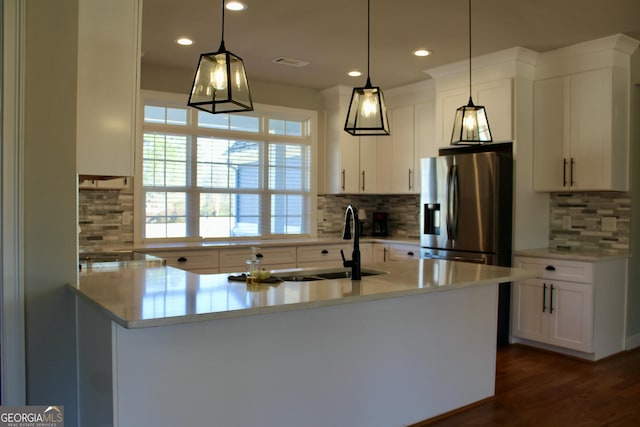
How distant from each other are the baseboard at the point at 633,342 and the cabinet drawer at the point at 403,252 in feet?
6.59

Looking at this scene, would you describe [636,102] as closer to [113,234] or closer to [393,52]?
[393,52]

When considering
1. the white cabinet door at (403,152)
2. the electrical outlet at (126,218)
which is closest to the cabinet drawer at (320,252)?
the white cabinet door at (403,152)

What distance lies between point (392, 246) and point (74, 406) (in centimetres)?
392

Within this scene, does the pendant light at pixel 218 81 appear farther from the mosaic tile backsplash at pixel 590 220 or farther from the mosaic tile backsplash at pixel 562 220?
the mosaic tile backsplash at pixel 590 220

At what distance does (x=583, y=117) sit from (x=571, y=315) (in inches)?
66.4

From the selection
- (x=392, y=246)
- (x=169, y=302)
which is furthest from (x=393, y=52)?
(x=169, y=302)

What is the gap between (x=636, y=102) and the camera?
4.48 meters

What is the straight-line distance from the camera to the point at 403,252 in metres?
5.56

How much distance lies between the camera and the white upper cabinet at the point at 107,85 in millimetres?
2330

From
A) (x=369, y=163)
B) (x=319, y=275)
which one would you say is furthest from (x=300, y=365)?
(x=369, y=163)

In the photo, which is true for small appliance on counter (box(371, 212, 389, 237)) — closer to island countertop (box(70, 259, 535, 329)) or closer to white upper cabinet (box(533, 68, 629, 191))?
white upper cabinet (box(533, 68, 629, 191))

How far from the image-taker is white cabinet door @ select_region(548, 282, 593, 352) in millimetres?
4125

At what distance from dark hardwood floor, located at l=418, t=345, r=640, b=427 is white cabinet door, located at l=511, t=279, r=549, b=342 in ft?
0.55

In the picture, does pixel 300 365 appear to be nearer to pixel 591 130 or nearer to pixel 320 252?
pixel 320 252
